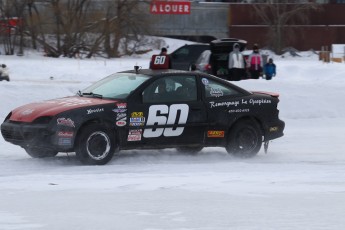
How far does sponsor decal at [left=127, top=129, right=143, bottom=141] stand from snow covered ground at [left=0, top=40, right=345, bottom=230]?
14.0 inches

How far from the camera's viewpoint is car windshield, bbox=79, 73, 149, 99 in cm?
1266

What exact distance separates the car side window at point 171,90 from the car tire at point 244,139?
877mm

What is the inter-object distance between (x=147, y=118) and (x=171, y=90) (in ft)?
2.12

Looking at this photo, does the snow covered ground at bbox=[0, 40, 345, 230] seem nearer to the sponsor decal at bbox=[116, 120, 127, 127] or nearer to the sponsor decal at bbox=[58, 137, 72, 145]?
the sponsor decal at bbox=[58, 137, 72, 145]

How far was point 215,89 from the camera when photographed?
13.3 meters

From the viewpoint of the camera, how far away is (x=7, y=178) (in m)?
10.7

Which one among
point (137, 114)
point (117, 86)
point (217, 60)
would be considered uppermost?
point (117, 86)

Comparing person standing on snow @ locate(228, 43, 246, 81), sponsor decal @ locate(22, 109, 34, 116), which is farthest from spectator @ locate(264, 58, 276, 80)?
sponsor decal @ locate(22, 109, 34, 116)

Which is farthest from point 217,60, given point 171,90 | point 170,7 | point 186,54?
point 170,7

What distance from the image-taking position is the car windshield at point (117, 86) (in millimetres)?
12656

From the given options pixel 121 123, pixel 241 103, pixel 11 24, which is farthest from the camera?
pixel 11 24

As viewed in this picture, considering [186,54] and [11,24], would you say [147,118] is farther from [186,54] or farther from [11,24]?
[11,24]

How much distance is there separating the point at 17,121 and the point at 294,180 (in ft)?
13.0

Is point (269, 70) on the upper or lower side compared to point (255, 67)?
lower
